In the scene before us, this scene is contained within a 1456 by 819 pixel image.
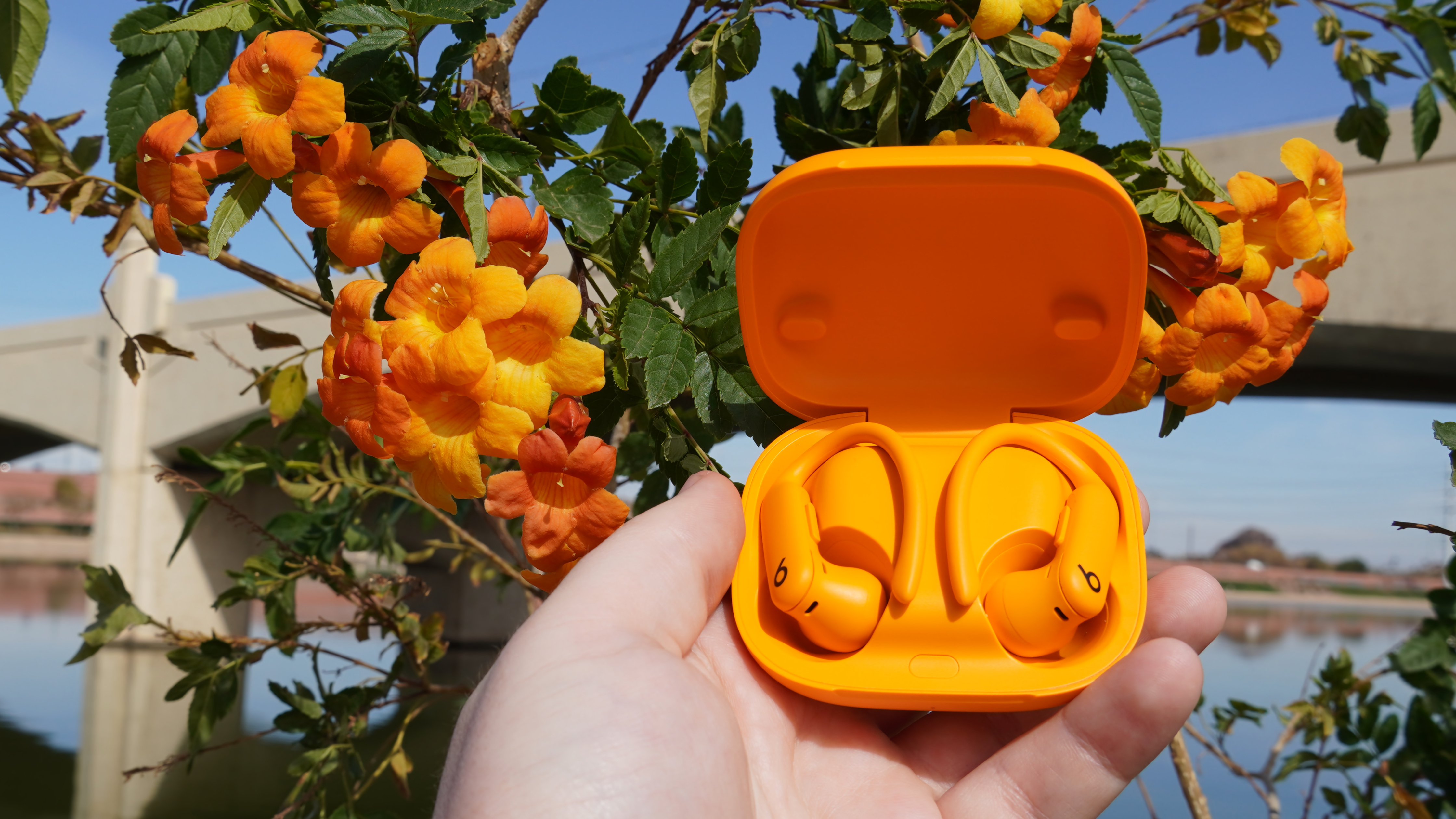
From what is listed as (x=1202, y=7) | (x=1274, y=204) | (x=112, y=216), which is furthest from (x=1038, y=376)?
(x=112, y=216)

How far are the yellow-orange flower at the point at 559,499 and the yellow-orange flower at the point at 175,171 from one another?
0.29 metres

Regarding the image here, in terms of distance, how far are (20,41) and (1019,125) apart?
74 centimetres

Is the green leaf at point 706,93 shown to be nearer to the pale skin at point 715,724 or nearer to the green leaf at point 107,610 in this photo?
the pale skin at point 715,724

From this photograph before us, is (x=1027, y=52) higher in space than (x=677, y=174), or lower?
higher

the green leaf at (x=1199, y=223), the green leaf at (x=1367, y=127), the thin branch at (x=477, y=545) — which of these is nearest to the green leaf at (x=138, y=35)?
the thin branch at (x=477, y=545)

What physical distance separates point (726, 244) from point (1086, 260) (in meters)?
0.33

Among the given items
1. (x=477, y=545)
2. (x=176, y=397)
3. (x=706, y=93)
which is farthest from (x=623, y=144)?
(x=176, y=397)

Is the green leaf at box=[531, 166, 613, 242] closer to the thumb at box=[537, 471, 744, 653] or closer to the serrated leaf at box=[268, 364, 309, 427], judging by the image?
the thumb at box=[537, 471, 744, 653]

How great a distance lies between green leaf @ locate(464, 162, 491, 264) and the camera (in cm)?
57

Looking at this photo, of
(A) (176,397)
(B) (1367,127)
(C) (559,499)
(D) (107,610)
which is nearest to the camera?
(C) (559,499)

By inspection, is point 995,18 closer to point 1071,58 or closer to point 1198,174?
point 1071,58

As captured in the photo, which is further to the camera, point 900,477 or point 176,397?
point 176,397

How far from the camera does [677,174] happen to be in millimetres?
727

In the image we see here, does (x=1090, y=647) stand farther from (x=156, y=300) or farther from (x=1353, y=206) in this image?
(x=156, y=300)
